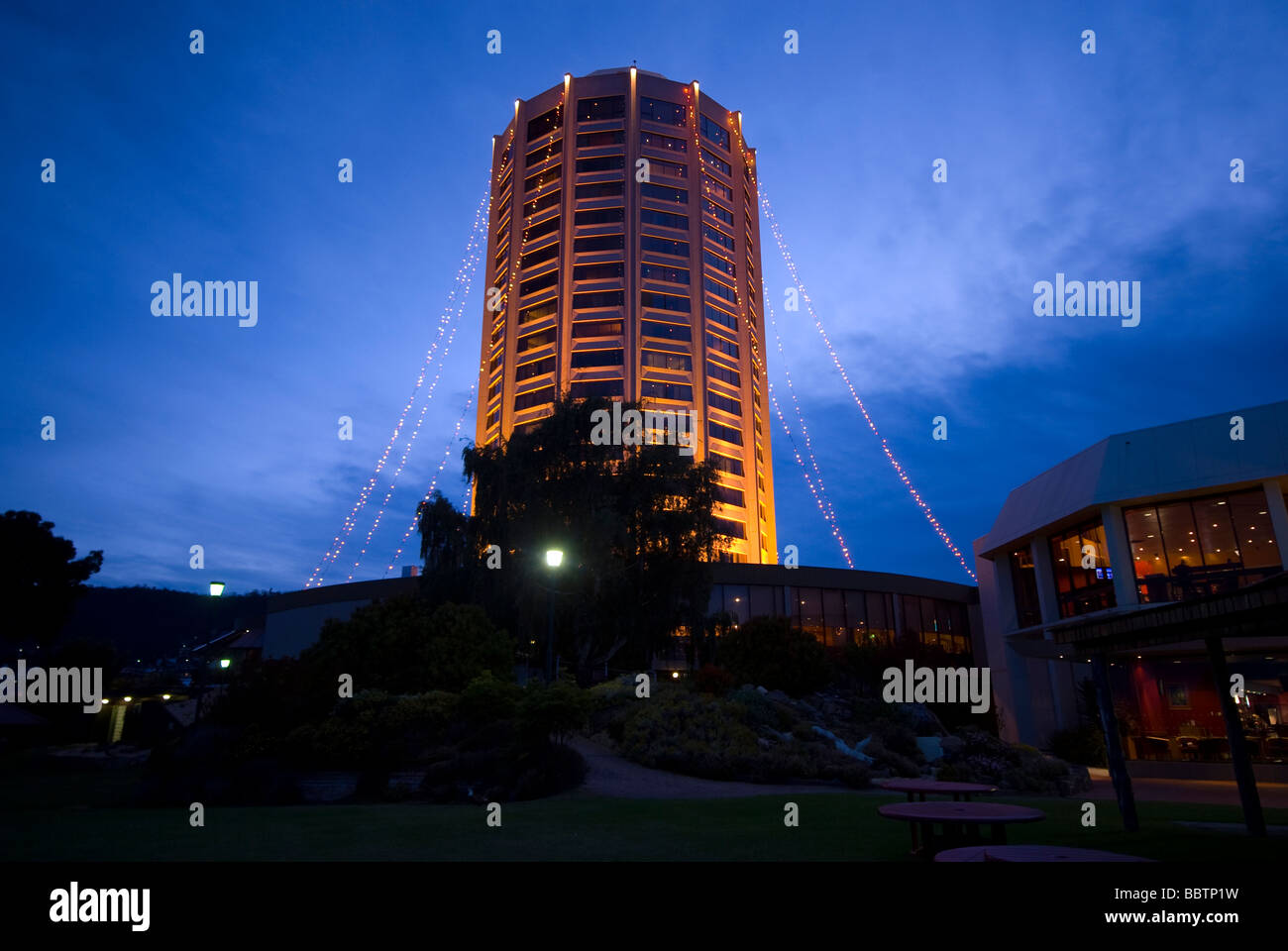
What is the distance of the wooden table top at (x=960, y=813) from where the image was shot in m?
5.70

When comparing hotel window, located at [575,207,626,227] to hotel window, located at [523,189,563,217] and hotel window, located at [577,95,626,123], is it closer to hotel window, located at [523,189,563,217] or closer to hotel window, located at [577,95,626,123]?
hotel window, located at [523,189,563,217]

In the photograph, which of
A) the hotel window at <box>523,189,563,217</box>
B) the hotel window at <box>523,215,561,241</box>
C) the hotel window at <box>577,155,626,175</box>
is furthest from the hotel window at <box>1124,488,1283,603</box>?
the hotel window at <box>577,155,626,175</box>

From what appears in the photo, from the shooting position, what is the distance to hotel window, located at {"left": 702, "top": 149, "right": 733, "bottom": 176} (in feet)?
270

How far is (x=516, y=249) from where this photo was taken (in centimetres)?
7844

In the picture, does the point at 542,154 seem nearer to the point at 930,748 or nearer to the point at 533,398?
the point at 533,398

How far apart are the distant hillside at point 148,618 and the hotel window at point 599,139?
72943mm

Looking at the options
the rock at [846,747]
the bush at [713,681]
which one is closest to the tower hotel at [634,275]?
the bush at [713,681]

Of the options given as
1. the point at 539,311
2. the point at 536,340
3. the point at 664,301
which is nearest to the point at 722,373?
the point at 664,301

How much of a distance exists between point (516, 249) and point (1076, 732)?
69501mm

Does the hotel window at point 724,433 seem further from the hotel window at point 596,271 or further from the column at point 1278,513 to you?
the column at point 1278,513

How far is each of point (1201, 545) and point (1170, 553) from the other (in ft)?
2.42

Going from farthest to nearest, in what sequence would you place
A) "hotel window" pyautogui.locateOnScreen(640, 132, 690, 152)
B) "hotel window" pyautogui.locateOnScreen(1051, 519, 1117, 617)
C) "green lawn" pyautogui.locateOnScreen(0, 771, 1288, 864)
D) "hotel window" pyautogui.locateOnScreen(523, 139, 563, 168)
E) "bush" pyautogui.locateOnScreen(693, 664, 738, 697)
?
"hotel window" pyautogui.locateOnScreen(523, 139, 563, 168)
"hotel window" pyautogui.locateOnScreen(640, 132, 690, 152)
"bush" pyautogui.locateOnScreen(693, 664, 738, 697)
"hotel window" pyautogui.locateOnScreen(1051, 519, 1117, 617)
"green lawn" pyautogui.locateOnScreen(0, 771, 1288, 864)

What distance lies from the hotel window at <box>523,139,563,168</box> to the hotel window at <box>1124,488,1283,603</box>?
75332 mm
